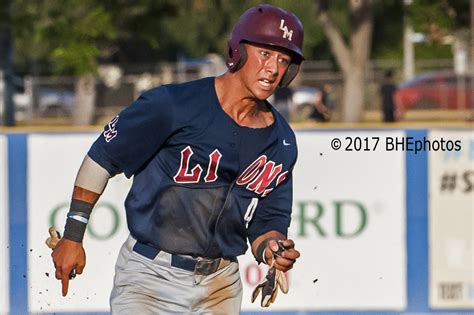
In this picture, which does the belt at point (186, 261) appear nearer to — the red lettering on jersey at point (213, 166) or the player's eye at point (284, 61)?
the red lettering on jersey at point (213, 166)

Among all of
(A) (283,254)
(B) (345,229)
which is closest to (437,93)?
(B) (345,229)

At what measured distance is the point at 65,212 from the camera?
8352 mm

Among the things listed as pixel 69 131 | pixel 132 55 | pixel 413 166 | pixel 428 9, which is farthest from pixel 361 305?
pixel 132 55

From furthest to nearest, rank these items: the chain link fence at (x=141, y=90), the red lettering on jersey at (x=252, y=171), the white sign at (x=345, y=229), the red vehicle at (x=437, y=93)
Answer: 1. the red vehicle at (x=437, y=93)
2. the chain link fence at (x=141, y=90)
3. the white sign at (x=345, y=229)
4. the red lettering on jersey at (x=252, y=171)

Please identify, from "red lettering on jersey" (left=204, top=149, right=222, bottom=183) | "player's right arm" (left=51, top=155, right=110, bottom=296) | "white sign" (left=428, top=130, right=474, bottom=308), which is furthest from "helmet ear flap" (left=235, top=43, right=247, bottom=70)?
"white sign" (left=428, top=130, right=474, bottom=308)

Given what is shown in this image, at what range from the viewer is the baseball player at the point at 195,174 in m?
4.54

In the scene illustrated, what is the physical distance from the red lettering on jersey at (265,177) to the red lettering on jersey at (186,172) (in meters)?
0.23

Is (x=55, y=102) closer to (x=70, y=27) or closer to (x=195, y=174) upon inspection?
(x=70, y=27)

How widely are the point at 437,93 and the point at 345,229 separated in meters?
24.4

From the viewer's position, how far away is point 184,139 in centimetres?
459

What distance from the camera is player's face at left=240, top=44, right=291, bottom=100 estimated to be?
4.61 metres

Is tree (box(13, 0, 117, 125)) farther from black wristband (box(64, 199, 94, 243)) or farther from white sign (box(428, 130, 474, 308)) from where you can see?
black wristband (box(64, 199, 94, 243))

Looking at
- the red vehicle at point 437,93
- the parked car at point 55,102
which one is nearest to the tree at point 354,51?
the red vehicle at point 437,93

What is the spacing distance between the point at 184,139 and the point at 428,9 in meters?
20.3
